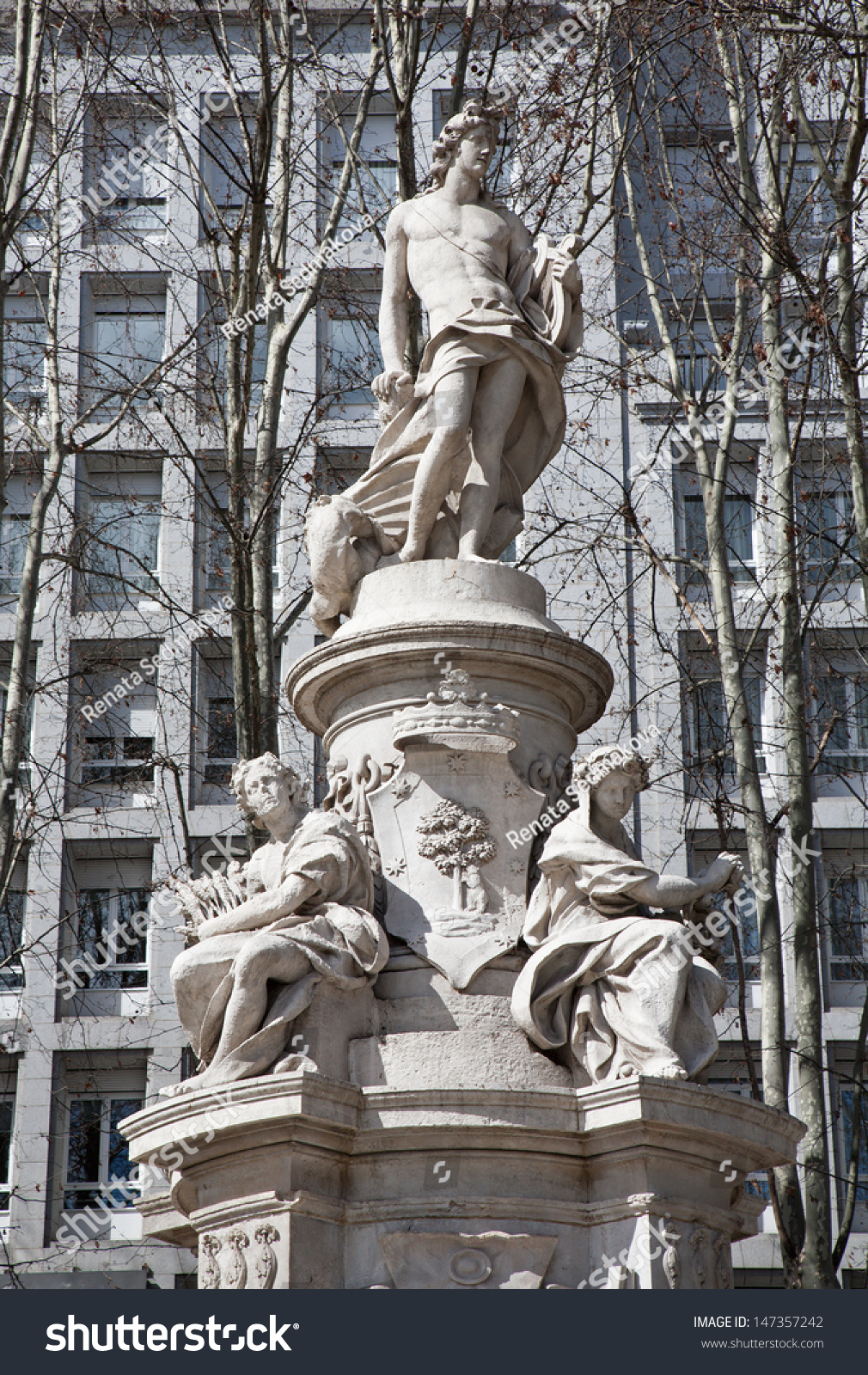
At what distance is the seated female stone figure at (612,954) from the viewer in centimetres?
713

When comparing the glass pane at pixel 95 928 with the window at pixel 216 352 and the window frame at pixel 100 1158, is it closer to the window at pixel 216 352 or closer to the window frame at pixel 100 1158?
the window frame at pixel 100 1158

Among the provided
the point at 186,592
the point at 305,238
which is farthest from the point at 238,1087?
the point at 305,238

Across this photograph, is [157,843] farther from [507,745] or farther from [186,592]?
[507,745]

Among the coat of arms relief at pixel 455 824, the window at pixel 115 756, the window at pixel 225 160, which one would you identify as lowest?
the coat of arms relief at pixel 455 824

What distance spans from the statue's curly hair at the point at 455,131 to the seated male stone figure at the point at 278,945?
134 inches

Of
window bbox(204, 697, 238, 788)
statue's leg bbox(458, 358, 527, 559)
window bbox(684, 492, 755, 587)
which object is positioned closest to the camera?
statue's leg bbox(458, 358, 527, 559)

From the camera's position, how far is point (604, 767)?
7707 mm

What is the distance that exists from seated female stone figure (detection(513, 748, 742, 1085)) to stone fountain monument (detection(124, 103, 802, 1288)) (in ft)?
Answer: 0.04

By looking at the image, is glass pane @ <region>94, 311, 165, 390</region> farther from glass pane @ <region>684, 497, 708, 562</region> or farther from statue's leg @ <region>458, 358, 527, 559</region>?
statue's leg @ <region>458, 358, 527, 559</region>

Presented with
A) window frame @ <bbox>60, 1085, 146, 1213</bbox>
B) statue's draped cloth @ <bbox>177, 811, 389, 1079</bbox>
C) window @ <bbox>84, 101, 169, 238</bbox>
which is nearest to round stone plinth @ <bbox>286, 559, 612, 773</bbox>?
statue's draped cloth @ <bbox>177, 811, 389, 1079</bbox>

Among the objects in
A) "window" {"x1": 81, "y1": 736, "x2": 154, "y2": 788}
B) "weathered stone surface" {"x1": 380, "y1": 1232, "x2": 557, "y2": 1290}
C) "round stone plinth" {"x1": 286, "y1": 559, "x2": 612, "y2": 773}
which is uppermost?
"window" {"x1": 81, "y1": 736, "x2": 154, "y2": 788}

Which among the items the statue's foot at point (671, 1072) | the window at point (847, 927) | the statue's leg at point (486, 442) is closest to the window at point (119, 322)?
the window at point (847, 927)

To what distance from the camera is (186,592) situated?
20844mm

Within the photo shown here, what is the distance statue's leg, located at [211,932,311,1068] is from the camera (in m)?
7.01
